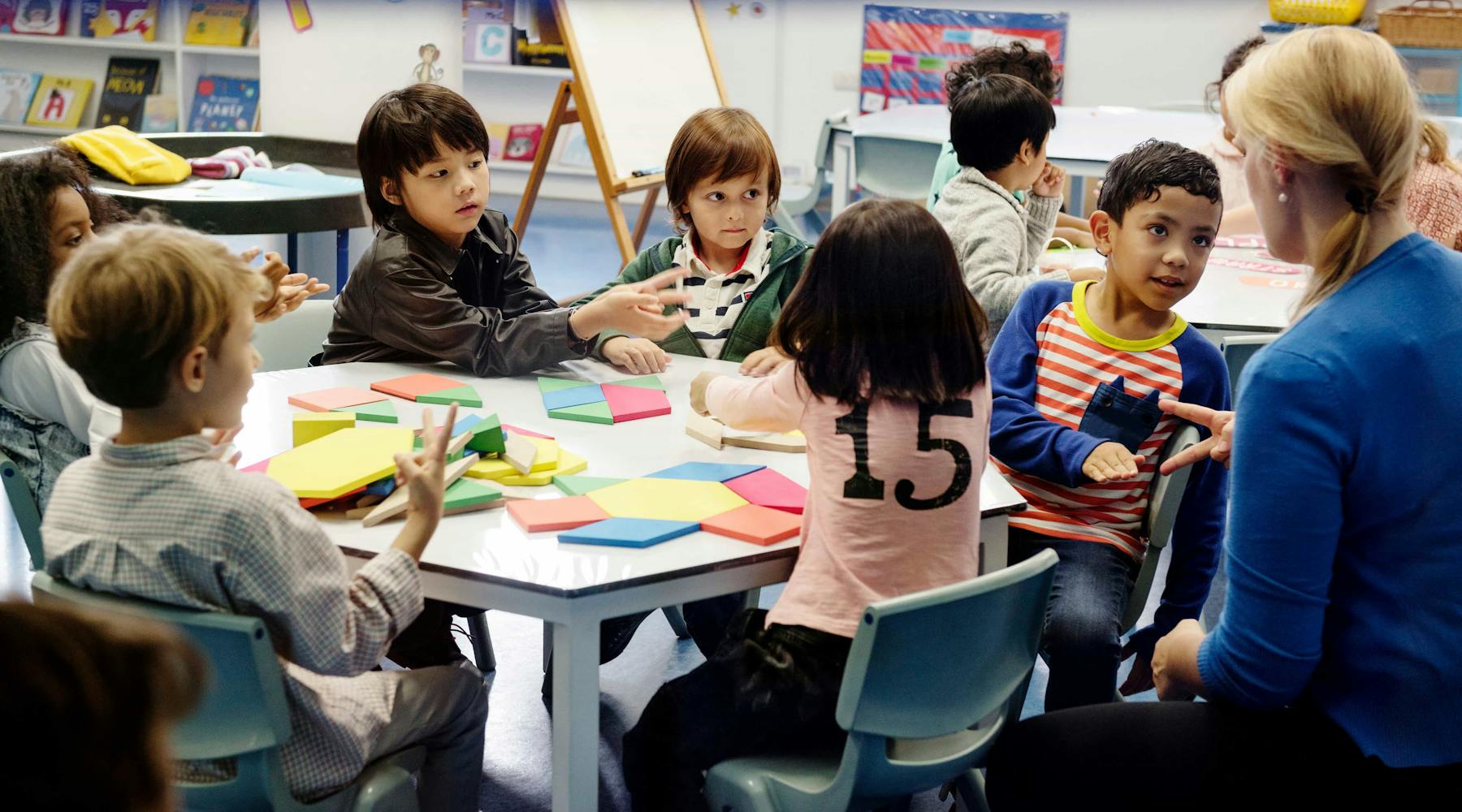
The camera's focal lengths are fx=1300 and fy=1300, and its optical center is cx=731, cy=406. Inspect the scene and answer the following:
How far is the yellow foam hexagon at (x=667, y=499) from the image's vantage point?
157 cm

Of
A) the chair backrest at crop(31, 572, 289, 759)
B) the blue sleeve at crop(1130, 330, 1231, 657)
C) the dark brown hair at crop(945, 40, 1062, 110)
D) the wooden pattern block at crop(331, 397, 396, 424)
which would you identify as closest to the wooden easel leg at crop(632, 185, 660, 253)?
the dark brown hair at crop(945, 40, 1062, 110)

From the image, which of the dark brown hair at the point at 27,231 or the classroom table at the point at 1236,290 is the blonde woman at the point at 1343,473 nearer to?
the classroom table at the point at 1236,290

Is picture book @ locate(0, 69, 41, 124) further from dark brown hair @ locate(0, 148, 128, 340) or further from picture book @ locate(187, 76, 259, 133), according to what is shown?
dark brown hair @ locate(0, 148, 128, 340)

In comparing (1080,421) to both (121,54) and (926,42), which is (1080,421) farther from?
(121,54)

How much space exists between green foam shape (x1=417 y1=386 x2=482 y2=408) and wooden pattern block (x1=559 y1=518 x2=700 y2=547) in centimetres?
55

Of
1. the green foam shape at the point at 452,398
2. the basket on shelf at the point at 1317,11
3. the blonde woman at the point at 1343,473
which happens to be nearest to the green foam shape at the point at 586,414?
the green foam shape at the point at 452,398

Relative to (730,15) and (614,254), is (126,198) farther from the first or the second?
(730,15)

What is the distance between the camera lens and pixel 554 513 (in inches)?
60.9

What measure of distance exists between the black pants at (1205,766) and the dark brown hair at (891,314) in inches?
16.2

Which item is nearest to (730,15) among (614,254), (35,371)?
(614,254)

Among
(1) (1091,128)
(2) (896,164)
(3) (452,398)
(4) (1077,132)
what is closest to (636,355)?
(3) (452,398)

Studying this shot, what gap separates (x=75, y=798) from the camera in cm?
70

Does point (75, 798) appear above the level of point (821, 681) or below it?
above

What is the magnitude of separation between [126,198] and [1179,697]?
115 inches
